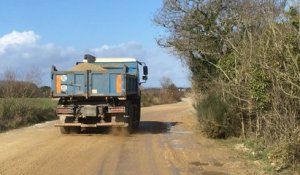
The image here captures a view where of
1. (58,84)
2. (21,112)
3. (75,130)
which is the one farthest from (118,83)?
(21,112)

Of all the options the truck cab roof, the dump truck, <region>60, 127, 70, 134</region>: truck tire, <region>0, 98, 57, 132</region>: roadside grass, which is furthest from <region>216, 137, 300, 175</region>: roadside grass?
<region>0, 98, 57, 132</region>: roadside grass

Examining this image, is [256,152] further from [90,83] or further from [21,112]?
[21,112]

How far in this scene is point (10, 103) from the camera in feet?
85.8

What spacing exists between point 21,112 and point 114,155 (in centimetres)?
1314

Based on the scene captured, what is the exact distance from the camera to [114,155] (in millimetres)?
14445

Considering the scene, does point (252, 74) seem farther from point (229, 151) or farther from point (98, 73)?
point (98, 73)

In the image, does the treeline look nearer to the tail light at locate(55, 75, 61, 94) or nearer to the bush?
the bush

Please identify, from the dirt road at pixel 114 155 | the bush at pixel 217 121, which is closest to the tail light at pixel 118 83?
the dirt road at pixel 114 155

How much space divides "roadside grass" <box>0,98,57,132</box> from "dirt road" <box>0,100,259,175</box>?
4060 millimetres

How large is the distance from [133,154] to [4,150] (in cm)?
371

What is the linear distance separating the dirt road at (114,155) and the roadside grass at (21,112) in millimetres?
4060

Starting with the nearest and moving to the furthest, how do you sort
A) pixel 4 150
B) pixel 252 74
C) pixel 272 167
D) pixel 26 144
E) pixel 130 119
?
pixel 272 167, pixel 252 74, pixel 4 150, pixel 26 144, pixel 130 119

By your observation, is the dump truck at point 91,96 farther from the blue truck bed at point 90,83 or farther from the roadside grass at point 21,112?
the roadside grass at point 21,112

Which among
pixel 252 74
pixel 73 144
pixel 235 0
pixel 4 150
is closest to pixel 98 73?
pixel 73 144
